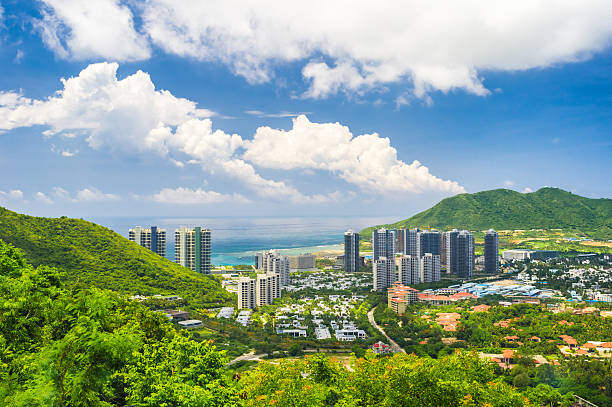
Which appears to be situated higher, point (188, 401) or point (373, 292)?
point (188, 401)

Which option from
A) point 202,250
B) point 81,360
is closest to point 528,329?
point 81,360

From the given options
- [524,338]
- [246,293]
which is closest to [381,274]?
[246,293]

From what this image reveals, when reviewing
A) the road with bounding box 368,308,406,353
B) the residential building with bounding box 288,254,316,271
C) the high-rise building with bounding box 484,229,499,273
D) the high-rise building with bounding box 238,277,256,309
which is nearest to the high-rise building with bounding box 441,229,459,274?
the high-rise building with bounding box 484,229,499,273

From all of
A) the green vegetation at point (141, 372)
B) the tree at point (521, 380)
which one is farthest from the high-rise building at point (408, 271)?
the green vegetation at point (141, 372)

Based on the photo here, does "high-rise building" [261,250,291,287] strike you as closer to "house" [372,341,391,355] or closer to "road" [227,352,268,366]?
"road" [227,352,268,366]

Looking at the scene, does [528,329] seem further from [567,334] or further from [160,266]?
[160,266]

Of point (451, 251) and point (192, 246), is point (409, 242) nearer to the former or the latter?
point (451, 251)

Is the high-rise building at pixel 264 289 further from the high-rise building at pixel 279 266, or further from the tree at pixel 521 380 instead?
the tree at pixel 521 380
